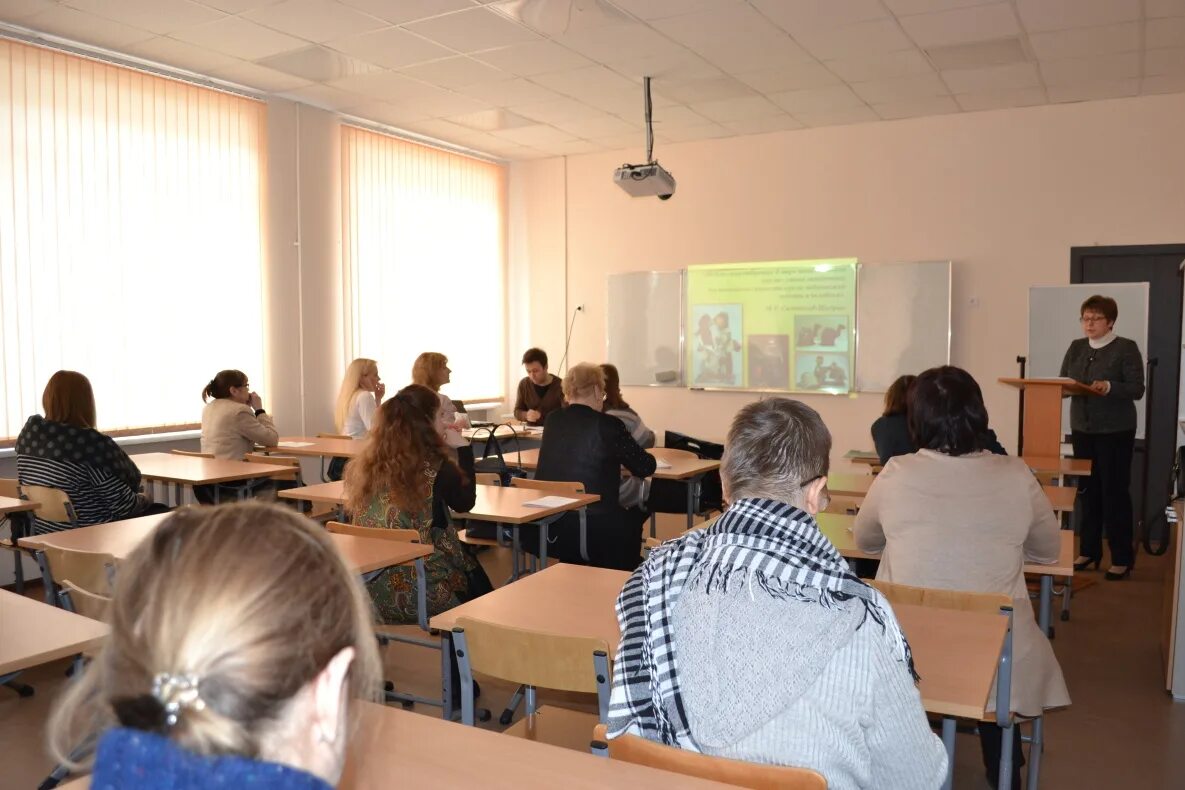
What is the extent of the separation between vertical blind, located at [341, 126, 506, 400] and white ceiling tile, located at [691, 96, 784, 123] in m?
2.65

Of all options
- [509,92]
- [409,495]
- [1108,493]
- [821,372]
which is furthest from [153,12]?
[1108,493]

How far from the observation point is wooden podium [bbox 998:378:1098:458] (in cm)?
536

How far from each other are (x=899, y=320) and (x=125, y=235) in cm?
592

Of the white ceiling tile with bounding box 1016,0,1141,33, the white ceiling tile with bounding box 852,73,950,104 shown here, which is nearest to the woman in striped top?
the white ceiling tile with bounding box 1016,0,1141,33

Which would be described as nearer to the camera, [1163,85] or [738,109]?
[1163,85]

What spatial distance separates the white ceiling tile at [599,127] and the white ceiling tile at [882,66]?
2.00 metres

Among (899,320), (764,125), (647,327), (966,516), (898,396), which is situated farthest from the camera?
(647,327)

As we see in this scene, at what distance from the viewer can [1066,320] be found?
694 cm

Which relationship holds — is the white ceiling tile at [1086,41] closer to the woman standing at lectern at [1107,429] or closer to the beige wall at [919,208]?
the beige wall at [919,208]

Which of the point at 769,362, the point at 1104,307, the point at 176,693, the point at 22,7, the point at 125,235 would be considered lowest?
the point at 176,693

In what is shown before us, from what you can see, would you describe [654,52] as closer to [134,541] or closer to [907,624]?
[134,541]

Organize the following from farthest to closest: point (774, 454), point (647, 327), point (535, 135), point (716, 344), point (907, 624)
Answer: point (647, 327) < point (716, 344) < point (535, 135) < point (907, 624) < point (774, 454)

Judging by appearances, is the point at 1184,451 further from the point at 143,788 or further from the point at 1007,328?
the point at 143,788

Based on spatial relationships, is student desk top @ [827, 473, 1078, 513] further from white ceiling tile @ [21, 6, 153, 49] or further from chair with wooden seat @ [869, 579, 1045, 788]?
white ceiling tile @ [21, 6, 153, 49]
